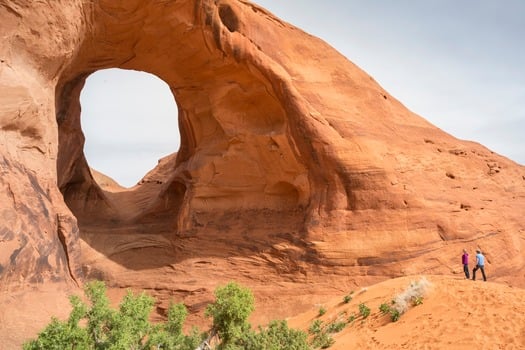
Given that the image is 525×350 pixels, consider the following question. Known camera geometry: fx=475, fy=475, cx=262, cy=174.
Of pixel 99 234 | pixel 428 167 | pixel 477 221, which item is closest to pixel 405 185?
pixel 428 167

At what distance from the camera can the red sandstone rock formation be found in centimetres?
1330

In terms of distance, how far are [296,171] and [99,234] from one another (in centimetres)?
698

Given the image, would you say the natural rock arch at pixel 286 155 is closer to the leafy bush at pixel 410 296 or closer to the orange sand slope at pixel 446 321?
the orange sand slope at pixel 446 321

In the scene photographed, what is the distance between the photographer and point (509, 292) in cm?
990

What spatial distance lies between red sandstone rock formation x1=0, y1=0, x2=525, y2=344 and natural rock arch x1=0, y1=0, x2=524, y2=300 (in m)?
0.04

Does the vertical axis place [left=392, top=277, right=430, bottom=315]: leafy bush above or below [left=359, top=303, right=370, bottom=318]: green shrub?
above

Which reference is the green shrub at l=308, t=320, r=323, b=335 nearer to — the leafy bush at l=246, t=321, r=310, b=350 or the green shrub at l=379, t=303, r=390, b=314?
the green shrub at l=379, t=303, r=390, b=314

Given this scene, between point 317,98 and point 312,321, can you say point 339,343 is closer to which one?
point 312,321

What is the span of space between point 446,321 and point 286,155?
6.85 m

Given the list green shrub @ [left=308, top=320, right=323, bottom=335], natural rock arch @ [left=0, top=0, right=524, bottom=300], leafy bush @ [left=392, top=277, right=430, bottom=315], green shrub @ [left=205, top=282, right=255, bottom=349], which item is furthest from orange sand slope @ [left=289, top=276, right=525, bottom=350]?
natural rock arch @ [left=0, top=0, right=524, bottom=300]

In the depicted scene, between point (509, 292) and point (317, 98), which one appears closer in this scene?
point (509, 292)

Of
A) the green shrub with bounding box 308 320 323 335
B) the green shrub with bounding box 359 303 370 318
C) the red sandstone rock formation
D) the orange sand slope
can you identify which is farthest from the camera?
the red sandstone rock formation

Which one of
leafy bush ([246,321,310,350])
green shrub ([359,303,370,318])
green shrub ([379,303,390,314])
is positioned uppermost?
green shrub ([379,303,390,314])

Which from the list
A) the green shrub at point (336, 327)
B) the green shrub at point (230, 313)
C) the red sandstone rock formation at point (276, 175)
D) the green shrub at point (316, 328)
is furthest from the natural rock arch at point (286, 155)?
the green shrub at point (230, 313)
